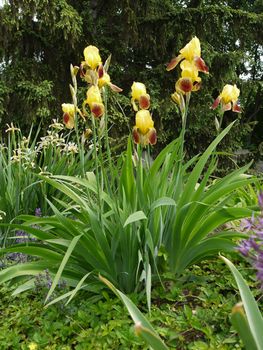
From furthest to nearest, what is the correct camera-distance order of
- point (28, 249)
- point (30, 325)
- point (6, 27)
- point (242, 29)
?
point (242, 29) < point (6, 27) < point (28, 249) < point (30, 325)

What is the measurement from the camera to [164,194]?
226 centimetres

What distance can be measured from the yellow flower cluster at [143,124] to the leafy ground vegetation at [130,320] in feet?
2.32

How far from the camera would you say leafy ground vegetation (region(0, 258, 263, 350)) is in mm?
1677

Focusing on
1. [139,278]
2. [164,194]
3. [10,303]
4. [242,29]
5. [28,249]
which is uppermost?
[242,29]

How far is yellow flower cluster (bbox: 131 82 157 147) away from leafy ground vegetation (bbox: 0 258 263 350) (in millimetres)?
706

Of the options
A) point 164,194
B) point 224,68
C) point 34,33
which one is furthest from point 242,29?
point 164,194

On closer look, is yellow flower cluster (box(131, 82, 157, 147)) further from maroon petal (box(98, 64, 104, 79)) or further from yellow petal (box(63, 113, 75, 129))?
yellow petal (box(63, 113, 75, 129))

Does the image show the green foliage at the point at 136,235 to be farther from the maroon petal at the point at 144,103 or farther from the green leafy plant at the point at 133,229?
the maroon petal at the point at 144,103

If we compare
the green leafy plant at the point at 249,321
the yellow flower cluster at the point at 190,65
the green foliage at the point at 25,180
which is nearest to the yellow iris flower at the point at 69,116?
the yellow flower cluster at the point at 190,65

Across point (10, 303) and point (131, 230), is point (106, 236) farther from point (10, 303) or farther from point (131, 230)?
point (10, 303)

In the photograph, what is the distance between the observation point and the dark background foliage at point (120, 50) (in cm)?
658

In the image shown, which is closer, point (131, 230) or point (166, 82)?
point (131, 230)

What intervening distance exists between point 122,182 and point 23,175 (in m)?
1.47

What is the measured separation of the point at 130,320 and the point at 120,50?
685 cm
